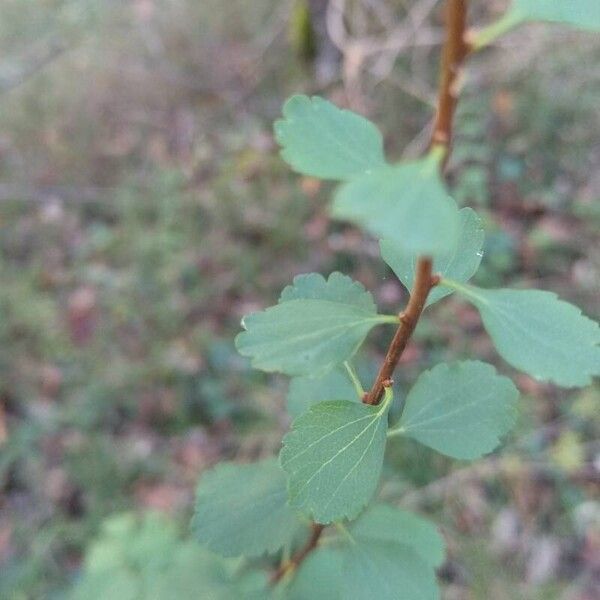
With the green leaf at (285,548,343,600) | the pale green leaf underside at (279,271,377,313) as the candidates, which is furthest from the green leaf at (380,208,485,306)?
the green leaf at (285,548,343,600)

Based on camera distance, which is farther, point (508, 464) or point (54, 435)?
point (54, 435)

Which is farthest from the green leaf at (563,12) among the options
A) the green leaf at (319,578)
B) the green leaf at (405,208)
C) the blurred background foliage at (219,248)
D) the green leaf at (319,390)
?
the blurred background foliage at (219,248)

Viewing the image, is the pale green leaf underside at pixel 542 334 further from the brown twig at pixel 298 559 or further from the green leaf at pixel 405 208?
the brown twig at pixel 298 559

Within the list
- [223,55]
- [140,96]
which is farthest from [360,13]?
[140,96]

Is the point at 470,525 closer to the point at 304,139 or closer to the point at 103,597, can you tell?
the point at 103,597

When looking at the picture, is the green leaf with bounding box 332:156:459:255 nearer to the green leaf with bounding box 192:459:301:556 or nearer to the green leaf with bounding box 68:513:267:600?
the green leaf with bounding box 192:459:301:556
